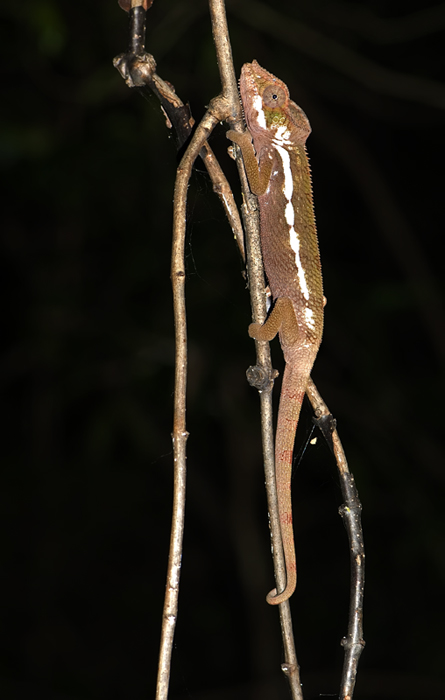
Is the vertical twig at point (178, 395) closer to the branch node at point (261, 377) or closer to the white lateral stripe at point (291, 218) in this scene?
the branch node at point (261, 377)

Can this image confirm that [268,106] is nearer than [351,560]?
No

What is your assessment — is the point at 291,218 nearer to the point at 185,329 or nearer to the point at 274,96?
the point at 274,96

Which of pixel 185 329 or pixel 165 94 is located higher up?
pixel 165 94

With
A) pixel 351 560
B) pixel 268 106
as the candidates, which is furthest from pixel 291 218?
pixel 351 560

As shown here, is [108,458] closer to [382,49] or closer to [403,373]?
[403,373]

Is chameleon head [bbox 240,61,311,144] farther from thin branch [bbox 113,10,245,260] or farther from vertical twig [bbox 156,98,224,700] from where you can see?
vertical twig [bbox 156,98,224,700]

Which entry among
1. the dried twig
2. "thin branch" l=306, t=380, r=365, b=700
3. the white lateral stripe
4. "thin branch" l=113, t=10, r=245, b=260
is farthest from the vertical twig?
the white lateral stripe

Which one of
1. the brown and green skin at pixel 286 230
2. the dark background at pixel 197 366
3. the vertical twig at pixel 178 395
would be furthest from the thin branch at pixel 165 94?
the dark background at pixel 197 366
